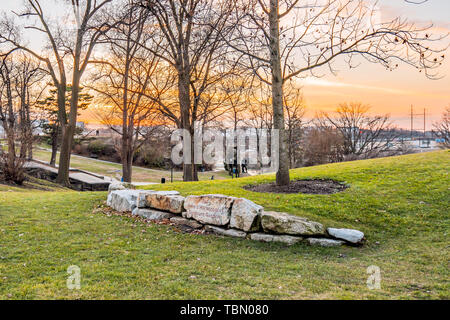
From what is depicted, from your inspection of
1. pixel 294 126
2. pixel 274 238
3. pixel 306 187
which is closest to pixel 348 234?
pixel 274 238

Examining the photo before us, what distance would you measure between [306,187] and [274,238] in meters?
3.74

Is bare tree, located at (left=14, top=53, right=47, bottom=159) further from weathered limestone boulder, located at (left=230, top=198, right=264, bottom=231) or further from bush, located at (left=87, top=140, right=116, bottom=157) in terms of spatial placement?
weathered limestone boulder, located at (left=230, top=198, right=264, bottom=231)

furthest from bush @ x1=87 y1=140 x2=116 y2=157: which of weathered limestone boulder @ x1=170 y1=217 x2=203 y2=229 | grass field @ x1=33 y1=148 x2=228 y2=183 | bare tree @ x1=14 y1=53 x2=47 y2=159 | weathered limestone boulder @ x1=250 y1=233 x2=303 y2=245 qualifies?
weathered limestone boulder @ x1=250 y1=233 x2=303 y2=245

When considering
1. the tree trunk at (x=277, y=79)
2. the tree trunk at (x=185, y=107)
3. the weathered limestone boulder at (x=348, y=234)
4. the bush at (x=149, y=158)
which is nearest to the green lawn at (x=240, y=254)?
the weathered limestone boulder at (x=348, y=234)

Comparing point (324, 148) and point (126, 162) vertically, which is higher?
point (324, 148)

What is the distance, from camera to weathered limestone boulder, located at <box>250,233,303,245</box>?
6273 millimetres

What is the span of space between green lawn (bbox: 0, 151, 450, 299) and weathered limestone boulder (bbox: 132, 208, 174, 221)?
0.43m

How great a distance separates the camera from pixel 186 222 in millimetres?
7508

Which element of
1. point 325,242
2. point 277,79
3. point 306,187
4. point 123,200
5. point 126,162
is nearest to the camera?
point 325,242

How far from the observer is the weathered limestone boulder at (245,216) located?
666 centimetres

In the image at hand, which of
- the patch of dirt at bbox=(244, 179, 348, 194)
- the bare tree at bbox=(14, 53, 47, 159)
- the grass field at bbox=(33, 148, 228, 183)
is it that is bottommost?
the grass field at bbox=(33, 148, 228, 183)

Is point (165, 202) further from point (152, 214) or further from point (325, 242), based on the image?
point (325, 242)

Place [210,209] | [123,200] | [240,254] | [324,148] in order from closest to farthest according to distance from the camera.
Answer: [240,254]
[210,209]
[123,200]
[324,148]

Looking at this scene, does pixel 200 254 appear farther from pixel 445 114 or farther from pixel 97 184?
pixel 445 114
